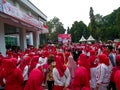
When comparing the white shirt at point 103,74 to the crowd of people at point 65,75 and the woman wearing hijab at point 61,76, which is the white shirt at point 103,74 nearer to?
the crowd of people at point 65,75

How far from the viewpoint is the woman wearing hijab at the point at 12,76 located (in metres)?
6.30

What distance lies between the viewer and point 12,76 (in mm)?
6312

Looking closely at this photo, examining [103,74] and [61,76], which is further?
[103,74]

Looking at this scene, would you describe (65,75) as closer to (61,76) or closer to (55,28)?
(61,76)

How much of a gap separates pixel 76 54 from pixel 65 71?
15.4 metres

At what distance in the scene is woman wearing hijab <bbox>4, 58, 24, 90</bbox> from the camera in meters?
6.30

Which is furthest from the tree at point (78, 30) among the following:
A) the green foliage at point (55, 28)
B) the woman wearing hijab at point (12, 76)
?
the woman wearing hijab at point (12, 76)

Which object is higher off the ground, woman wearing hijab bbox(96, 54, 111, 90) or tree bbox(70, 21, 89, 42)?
tree bbox(70, 21, 89, 42)

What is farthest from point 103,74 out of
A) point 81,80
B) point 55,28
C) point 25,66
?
point 55,28

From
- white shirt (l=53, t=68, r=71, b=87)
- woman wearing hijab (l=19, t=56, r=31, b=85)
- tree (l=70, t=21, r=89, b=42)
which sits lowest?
white shirt (l=53, t=68, r=71, b=87)

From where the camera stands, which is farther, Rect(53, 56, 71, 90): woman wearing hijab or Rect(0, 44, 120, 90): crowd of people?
Rect(53, 56, 71, 90): woman wearing hijab

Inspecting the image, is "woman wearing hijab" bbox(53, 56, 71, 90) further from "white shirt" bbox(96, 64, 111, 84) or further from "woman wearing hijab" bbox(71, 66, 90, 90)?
"woman wearing hijab" bbox(71, 66, 90, 90)

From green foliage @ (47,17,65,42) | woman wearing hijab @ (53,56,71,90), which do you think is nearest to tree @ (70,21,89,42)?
green foliage @ (47,17,65,42)

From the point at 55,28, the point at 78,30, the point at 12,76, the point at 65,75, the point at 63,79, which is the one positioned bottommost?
the point at 63,79
